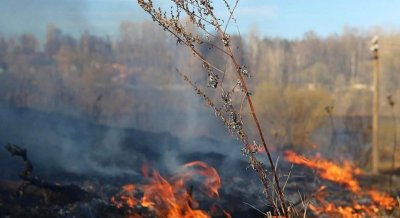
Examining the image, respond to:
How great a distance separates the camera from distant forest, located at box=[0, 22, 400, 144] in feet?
122

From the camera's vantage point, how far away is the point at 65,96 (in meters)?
40.9

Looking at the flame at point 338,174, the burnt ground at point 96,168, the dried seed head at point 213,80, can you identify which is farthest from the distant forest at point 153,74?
the dried seed head at point 213,80

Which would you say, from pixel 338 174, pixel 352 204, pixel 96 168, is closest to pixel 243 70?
pixel 352 204

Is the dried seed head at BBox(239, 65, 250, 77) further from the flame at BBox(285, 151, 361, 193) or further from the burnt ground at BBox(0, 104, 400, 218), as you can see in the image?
the flame at BBox(285, 151, 361, 193)

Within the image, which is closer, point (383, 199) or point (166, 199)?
point (166, 199)

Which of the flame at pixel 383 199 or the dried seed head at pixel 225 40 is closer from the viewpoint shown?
the dried seed head at pixel 225 40

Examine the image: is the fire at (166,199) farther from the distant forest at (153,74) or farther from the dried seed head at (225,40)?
the distant forest at (153,74)

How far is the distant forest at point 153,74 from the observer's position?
1465 inches

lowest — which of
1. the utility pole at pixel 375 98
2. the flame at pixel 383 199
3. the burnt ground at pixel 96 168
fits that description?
the burnt ground at pixel 96 168

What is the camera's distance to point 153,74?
180ft

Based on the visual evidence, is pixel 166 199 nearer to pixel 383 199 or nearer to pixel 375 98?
pixel 383 199

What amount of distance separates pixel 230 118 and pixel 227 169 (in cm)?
1616

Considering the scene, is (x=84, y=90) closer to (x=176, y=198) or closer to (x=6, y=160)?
(x=6, y=160)

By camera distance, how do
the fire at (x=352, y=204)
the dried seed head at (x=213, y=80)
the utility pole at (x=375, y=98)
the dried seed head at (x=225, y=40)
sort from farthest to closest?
the utility pole at (x=375, y=98) → the fire at (x=352, y=204) → the dried seed head at (x=213, y=80) → the dried seed head at (x=225, y=40)
